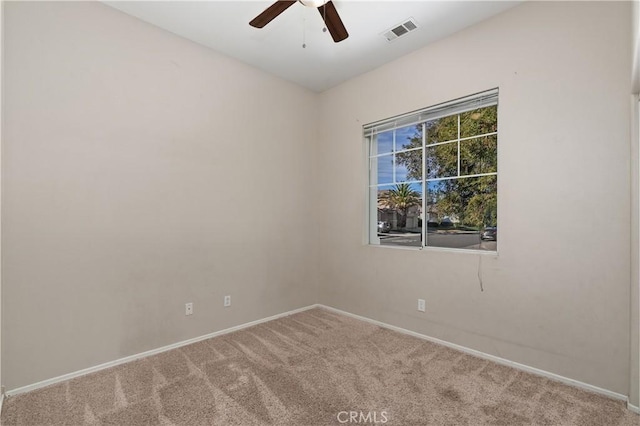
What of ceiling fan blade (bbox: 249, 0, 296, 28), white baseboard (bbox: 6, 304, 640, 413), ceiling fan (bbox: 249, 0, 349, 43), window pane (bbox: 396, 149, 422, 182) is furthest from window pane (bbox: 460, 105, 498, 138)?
white baseboard (bbox: 6, 304, 640, 413)

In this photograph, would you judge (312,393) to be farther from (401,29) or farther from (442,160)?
(401,29)

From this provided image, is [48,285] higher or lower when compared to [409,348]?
higher

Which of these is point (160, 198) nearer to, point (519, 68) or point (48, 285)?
point (48, 285)

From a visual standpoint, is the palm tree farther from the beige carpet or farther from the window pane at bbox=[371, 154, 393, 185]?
the beige carpet

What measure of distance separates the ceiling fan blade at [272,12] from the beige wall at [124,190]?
3.68ft

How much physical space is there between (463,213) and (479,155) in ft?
1.86

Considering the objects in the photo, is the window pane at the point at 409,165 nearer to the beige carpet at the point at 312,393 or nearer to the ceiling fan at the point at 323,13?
the ceiling fan at the point at 323,13

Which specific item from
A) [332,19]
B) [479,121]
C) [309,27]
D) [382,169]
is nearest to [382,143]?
[382,169]

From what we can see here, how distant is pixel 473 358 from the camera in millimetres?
2650

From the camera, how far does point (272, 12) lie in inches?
84.7

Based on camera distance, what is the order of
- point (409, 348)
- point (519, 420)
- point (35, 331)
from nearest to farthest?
point (519, 420) → point (35, 331) → point (409, 348)

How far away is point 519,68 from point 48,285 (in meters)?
4.05

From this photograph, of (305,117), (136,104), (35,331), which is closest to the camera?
(35,331)

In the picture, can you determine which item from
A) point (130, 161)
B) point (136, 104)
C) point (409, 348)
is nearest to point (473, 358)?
point (409, 348)
